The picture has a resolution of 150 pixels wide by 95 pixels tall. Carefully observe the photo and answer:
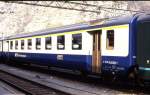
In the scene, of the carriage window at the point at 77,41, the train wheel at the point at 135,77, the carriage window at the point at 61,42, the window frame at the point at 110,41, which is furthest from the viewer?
the carriage window at the point at 61,42

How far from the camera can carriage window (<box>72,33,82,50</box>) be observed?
66.0 feet

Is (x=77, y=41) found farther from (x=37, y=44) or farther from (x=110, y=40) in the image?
(x=37, y=44)

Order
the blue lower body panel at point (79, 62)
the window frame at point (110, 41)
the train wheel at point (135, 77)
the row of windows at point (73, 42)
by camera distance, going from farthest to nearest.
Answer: the row of windows at point (73, 42)
the window frame at point (110, 41)
the blue lower body panel at point (79, 62)
the train wheel at point (135, 77)

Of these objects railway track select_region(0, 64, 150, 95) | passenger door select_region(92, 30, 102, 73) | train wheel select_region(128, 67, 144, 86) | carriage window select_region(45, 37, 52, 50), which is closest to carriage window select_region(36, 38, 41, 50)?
carriage window select_region(45, 37, 52, 50)

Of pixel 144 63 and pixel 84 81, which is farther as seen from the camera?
pixel 84 81

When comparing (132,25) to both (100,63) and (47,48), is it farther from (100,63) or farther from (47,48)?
(47,48)

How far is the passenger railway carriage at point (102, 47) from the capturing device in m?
15.8

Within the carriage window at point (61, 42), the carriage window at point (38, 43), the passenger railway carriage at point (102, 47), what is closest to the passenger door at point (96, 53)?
the passenger railway carriage at point (102, 47)

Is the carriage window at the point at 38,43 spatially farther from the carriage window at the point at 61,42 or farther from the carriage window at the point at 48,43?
the carriage window at the point at 61,42

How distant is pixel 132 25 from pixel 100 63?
2.80m

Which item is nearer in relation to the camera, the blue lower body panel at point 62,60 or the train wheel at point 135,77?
the train wheel at point 135,77

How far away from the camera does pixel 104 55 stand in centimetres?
1770

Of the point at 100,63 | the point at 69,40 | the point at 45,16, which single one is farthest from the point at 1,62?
the point at 45,16

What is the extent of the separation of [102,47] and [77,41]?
276cm
